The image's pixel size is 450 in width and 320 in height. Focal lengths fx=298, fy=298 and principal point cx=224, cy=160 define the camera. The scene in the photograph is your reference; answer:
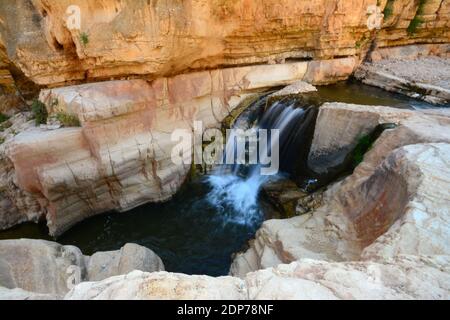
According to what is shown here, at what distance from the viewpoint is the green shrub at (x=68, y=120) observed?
552 cm

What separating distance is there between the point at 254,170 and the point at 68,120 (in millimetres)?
3907

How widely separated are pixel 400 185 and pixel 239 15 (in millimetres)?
5204

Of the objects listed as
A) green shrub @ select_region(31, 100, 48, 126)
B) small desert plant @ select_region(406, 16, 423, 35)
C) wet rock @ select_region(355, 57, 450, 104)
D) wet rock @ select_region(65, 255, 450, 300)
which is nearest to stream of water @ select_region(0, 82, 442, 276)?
wet rock @ select_region(355, 57, 450, 104)

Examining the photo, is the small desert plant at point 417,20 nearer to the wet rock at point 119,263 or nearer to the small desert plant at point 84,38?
the small desert plant at point 84,38

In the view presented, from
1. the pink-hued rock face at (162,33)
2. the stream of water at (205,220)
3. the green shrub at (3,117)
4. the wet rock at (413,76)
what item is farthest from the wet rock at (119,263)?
the wet rock at (413,76)

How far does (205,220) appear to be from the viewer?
19.5 feet

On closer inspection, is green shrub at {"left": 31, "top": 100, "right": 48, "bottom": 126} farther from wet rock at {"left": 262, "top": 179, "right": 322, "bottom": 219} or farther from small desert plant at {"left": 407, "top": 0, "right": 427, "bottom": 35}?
small desert plant at {"left": 407, "top": 0, "right": 427, "bottom": 35}

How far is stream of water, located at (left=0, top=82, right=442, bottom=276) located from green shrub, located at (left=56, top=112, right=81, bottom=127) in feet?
6.23

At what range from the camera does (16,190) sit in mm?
5684

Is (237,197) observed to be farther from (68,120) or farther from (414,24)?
(414,24)

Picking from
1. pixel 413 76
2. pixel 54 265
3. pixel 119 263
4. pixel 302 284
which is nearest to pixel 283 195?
pixel 119 263

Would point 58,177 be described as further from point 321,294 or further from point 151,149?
point 321,294

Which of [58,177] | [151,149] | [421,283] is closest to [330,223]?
[421,283]

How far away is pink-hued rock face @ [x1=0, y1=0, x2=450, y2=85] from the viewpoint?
5293 millimetres
